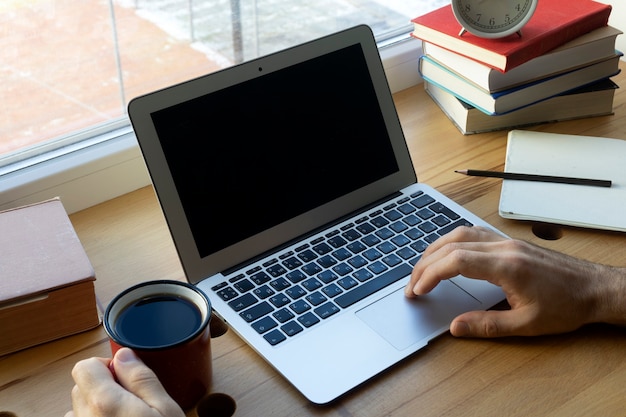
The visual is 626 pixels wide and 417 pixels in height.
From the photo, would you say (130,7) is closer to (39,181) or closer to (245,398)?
(39,181)

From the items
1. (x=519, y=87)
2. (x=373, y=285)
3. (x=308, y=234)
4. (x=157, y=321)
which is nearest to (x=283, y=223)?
(x=308, y=234)

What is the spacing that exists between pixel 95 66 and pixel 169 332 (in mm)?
661

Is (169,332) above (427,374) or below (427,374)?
above

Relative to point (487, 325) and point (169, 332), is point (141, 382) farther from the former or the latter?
point (487, 325)

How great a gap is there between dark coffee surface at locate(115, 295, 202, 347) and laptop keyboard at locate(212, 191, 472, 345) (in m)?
0.11

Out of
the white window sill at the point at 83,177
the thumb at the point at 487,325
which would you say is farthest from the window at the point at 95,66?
the thumb at the point at 487,325

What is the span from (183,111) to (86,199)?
0.30m

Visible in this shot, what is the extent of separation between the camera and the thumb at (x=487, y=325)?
0.90m

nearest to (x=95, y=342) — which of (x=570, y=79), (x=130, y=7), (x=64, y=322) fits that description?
(x=64, y=322)

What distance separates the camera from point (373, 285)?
97 centimetres

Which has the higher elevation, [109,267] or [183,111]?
[183,111]

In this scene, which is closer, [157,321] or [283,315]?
[157,321]

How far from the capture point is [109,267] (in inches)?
41.1

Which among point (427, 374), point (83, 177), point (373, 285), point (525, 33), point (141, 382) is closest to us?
point (141, 382)
